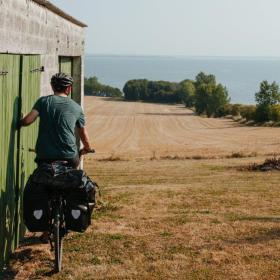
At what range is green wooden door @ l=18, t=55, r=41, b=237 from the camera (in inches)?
248

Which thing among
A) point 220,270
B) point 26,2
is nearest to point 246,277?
point 220,270

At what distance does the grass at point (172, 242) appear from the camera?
5.75 meters

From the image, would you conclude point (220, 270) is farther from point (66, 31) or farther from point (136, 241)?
point (66, 31)

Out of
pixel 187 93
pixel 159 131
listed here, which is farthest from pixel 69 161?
pixel 187 93

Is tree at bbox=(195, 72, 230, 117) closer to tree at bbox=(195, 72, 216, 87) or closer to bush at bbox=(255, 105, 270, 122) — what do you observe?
bush at bbox=(255, 105, 270, 122)

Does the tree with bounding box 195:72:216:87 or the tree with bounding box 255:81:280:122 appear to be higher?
the tree with bounding box 195:72:216:87

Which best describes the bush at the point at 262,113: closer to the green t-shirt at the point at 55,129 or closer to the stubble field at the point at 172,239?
the stubble field at the point at 172,239

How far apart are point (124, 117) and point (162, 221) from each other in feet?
297

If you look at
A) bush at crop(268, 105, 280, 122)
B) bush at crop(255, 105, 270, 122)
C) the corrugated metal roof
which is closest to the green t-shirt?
the corrugated metal roof

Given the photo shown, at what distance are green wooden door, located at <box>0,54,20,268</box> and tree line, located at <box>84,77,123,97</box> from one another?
161 metres

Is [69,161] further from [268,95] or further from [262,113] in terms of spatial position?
[268,95]

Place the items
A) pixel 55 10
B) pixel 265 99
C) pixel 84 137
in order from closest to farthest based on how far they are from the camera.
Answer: pixel 84 137, pixel 55 10, pixel 265 99

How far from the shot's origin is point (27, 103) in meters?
6.48

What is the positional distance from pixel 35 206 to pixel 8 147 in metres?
0.80
